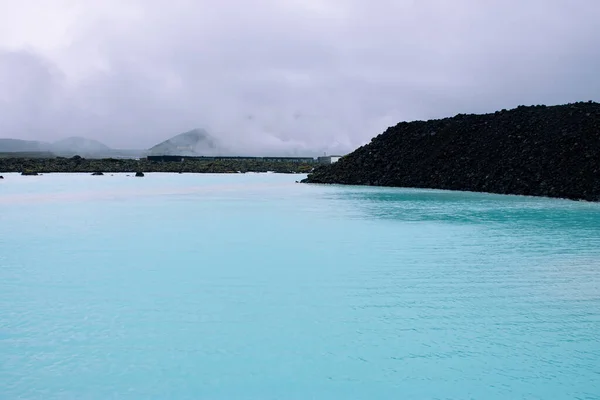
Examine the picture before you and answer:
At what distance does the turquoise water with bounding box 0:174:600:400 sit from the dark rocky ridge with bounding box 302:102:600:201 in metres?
21.0

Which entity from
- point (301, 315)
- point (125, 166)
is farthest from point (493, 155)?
point (125, 166)

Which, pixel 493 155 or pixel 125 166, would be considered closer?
pixel 493 155

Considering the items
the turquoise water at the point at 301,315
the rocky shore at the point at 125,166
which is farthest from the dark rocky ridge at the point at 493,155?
the rocky shore at the point at 125,166

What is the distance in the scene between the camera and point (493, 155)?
4653 centimetres

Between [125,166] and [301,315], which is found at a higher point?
[125,166]

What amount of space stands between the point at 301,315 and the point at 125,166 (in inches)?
4416

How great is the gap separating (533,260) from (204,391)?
9938 millimetres

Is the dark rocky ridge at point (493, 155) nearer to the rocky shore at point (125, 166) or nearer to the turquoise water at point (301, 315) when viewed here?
the turquoise water at point (301, 315)

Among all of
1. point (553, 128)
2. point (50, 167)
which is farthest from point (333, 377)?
point (50, 167)

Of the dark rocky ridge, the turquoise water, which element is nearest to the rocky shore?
the dark rocky ridge

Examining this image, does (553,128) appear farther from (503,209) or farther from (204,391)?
(204,391)

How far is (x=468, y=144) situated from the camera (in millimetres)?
50625

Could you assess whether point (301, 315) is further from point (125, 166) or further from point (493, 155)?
point (125, 166)

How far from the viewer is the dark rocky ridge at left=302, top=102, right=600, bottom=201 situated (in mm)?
38812
